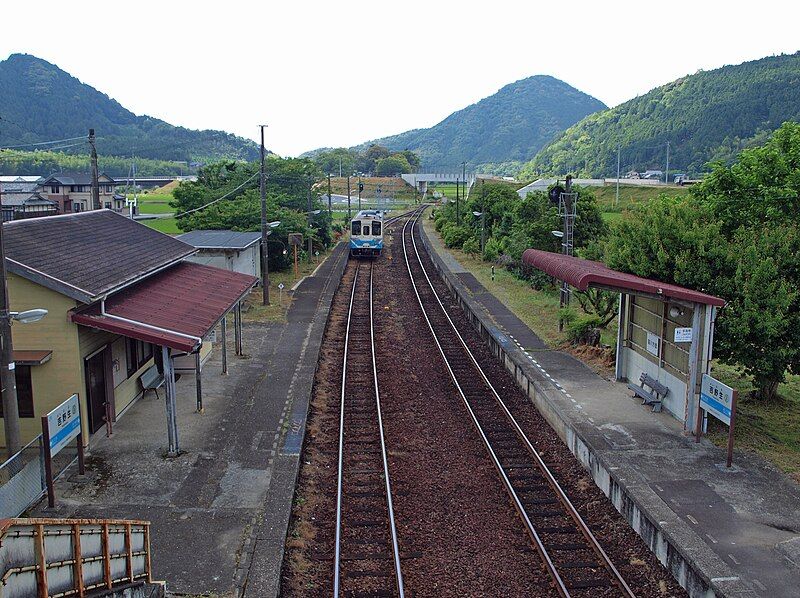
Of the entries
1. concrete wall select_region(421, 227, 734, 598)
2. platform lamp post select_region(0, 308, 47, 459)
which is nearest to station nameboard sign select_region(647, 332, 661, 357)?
concrete wall select_region(421, 227, 734, 598)

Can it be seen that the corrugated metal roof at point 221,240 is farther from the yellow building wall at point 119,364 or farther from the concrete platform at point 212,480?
the yellow building wall at point 119,364

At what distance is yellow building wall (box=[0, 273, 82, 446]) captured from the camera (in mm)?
9805

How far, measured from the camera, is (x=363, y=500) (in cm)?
930

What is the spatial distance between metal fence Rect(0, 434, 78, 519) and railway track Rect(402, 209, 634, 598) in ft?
19.4

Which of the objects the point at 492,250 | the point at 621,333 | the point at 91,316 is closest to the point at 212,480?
the point at 91,316

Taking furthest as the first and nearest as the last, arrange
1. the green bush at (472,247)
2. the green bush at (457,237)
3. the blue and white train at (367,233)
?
the green bush at (457,237)
the green bush at (472,247)
the blue and white train at (367,233)

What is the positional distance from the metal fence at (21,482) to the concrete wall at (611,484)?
7178mm

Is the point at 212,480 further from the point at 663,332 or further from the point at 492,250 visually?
the point at 492,250

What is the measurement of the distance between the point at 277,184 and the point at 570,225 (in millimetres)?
21355

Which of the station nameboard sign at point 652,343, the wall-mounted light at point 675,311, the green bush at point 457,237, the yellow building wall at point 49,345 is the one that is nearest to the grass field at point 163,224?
the green bush at point 457,237

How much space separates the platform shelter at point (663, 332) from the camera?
10.7 m

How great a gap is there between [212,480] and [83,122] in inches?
7391

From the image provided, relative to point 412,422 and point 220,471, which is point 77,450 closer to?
point 220,471

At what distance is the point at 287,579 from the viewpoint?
736 cm
